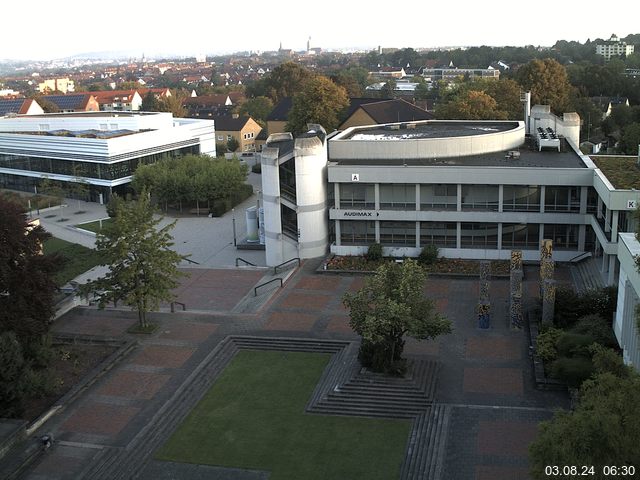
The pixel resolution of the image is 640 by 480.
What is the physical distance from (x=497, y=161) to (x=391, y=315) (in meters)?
19.8

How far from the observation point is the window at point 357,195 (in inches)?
1578

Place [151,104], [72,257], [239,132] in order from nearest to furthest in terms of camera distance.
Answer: [72,257] → [239,132] → [151,104]

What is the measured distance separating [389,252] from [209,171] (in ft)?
75.3

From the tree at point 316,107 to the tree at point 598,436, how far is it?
5555 centimetres

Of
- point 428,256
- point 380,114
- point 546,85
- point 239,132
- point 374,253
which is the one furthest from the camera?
point 239,132

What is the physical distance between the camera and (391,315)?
24.2 m

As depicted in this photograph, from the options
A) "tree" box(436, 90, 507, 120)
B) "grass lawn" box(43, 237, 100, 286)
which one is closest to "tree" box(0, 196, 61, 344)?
"grass lawn" box(43, 237, 100, 286)

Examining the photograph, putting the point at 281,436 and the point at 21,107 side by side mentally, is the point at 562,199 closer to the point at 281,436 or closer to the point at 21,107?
the point at 281,436

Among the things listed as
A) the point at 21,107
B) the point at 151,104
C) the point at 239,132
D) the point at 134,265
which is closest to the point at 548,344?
the point at 134,265

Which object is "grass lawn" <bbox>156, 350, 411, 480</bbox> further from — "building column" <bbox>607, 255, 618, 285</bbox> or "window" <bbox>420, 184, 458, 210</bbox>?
"window" <bbox>420, 184, 458, 210</bbox>

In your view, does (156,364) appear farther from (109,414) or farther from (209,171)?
(209,171)

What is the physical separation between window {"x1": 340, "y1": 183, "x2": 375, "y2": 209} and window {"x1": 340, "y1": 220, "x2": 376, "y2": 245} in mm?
971

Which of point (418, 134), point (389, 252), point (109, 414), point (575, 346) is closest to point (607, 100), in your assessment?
point (418, 134)

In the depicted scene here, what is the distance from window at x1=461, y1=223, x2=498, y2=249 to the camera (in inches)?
1537
